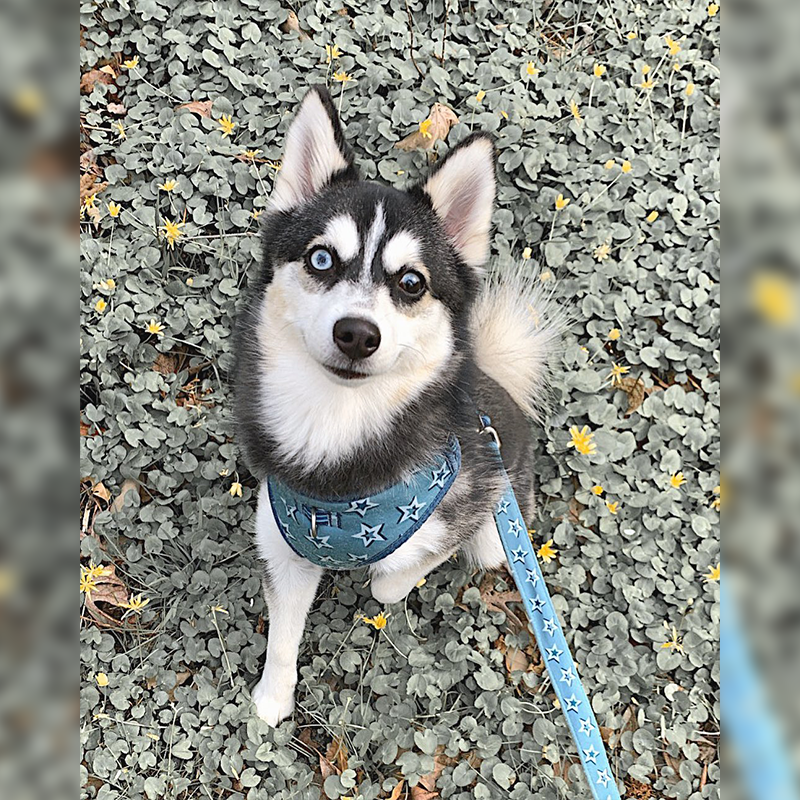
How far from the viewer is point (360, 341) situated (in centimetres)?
192

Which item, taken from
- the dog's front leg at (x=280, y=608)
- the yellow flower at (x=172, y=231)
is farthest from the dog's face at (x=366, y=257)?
the yellow flower at (x=172, y=231)

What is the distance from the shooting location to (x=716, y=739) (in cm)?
267

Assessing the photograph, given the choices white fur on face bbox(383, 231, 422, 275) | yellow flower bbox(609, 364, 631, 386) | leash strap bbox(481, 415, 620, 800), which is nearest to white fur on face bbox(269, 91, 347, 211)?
white fur on face bbox(383, 231, 422, 275)

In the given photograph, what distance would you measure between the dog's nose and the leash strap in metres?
0.74

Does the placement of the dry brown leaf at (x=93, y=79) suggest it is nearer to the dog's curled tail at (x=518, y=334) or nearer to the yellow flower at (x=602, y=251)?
the dog's curled tail at (x=518, y=334)

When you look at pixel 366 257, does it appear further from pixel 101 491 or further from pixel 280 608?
pixel 101 491

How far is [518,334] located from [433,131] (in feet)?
4.49

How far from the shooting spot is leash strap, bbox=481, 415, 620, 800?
78.5 inches

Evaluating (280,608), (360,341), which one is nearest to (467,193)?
(360,341)

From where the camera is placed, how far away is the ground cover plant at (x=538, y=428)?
104 inches

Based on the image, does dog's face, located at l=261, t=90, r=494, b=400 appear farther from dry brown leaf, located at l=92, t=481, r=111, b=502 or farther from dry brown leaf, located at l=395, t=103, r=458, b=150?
dry brown leaf, located at l=395, t=103, r=458, b=150

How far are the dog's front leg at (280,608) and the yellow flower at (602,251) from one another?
6.79 feet
